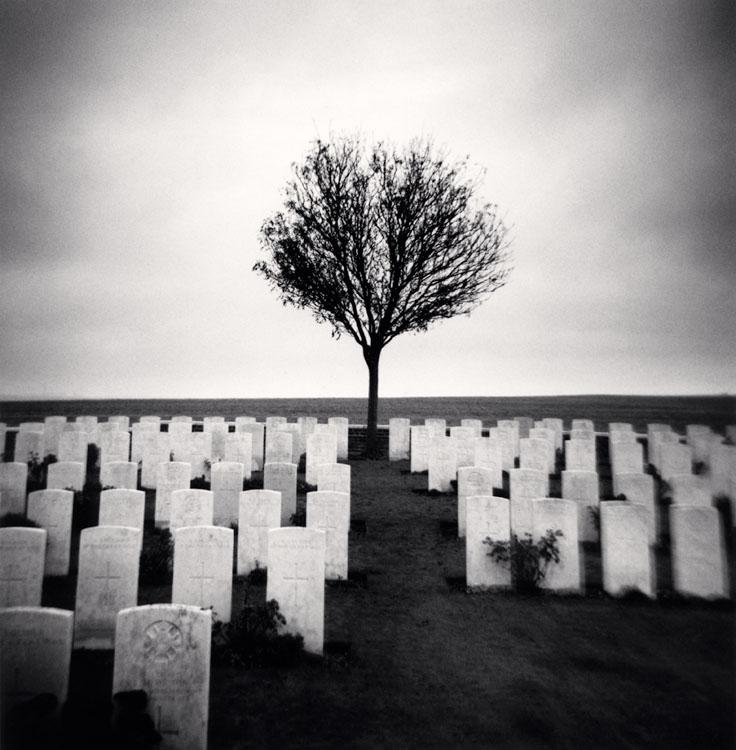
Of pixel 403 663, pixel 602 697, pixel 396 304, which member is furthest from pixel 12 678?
pixel 396 304

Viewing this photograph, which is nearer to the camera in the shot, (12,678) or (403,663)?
(12,678)

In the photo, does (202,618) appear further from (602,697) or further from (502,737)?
(602,697)

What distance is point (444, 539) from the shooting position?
7.81 meters

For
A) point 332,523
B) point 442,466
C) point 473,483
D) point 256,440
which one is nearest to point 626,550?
point 473,483

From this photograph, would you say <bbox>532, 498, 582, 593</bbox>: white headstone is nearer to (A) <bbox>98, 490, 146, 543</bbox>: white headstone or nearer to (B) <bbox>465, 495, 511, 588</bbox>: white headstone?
(B) <bbox>465, 495, 511, 588</bbox>: white headstone

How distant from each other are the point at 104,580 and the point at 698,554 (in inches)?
248

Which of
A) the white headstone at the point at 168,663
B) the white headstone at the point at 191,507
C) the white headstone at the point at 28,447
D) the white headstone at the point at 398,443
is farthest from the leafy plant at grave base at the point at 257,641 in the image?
the white headstone at the point at 398,443

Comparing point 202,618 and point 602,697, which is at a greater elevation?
point 202,618

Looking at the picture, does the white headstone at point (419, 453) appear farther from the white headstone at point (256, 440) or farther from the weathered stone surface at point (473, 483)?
the weathered stone surface at point (473, 483)

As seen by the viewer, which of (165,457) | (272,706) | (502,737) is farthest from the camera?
(165,457)

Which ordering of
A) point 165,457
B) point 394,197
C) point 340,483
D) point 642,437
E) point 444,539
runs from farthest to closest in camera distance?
1. point 642,437
2. point 394,197
3. point 165,457
4. point 340,483
5. point 444,539

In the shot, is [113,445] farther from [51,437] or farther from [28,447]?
[51,437]

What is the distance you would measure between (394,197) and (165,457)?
8725 millimetres

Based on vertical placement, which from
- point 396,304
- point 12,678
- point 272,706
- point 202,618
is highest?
point 396,304
